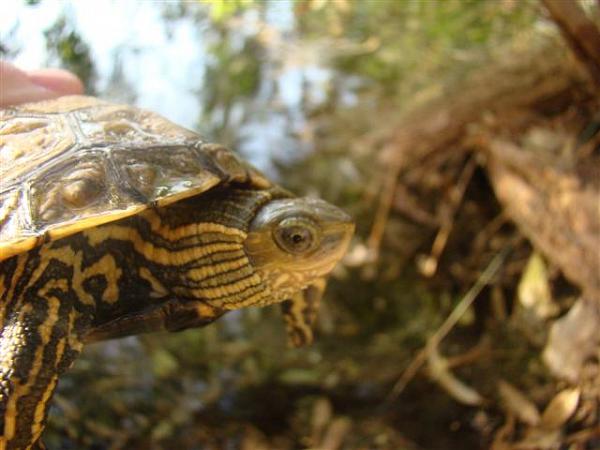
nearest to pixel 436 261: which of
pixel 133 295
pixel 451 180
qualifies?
pixel 451 180

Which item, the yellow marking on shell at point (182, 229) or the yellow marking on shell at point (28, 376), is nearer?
the yellow marking on shell at point (28, 376)

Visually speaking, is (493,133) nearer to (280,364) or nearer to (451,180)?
(451,180)

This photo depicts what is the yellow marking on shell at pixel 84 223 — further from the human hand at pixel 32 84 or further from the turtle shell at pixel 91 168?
the human hand at pixel 32 84

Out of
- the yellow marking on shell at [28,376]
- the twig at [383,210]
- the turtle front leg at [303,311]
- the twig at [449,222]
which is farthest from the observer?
the twig at [383,210]

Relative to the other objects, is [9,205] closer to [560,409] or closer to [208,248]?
[208,248]

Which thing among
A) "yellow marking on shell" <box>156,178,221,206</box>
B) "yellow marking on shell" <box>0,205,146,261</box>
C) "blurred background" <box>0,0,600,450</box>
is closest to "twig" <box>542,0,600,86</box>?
"blurred background" <box>0,0,600,450</box>

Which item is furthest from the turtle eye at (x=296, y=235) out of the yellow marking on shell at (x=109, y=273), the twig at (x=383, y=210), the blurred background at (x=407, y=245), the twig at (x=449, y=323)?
the twig at (x=383, y=210)

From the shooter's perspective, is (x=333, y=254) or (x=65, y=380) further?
(x=65, y=380)
